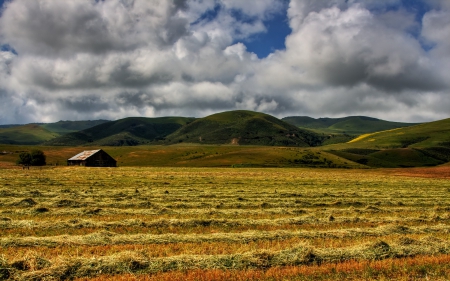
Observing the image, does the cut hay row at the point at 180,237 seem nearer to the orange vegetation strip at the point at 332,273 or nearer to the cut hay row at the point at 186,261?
the cut hay row at the point at 186,261

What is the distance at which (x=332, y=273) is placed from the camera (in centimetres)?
983

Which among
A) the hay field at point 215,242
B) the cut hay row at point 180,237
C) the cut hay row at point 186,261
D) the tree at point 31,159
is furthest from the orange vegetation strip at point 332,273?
the tree at point 31,159

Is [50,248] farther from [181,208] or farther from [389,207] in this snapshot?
[389,207]

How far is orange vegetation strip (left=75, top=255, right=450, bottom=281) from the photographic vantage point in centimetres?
927

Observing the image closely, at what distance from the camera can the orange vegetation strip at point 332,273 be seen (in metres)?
9.27

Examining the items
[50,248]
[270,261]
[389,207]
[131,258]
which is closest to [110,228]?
[50,248]

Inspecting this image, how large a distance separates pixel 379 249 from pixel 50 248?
38.4ft

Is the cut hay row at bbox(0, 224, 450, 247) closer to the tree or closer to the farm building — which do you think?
the farm building

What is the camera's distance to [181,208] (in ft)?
71.2

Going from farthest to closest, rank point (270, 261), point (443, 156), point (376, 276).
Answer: point (443, 156)
point (270, 261)
point (376, 276)

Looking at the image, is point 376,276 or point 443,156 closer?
point 376,276

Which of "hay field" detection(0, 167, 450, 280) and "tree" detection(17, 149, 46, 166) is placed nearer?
"hay field" detection(0, 167, 450, 280)

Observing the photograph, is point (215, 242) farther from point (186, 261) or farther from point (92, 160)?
point (92, 160)

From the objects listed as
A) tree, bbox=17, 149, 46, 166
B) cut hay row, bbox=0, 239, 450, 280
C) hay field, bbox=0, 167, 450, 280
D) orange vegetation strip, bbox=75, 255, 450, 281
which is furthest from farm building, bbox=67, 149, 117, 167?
orange vegetation strip, bbox=75, 255, 450, 281
